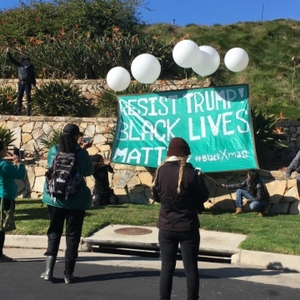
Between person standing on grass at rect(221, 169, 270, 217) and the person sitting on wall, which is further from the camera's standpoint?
the person sitting on wall

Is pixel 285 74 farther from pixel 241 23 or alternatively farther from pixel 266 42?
pixel 241 23

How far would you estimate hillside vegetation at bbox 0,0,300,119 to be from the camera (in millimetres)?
16656

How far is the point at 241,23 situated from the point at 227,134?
16183mm

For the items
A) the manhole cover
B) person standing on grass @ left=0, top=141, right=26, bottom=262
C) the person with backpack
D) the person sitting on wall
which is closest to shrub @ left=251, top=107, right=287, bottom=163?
the person sitting on wall

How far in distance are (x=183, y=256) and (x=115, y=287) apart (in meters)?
1.32

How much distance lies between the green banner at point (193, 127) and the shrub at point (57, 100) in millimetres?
3271

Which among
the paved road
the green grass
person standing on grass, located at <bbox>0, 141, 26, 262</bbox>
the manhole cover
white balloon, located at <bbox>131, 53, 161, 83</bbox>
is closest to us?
the paved road

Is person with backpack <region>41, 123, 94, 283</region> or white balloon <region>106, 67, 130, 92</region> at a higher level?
white balloon <region>106, 67, 130, 92</region>

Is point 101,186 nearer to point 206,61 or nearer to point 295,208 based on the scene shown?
point 206,61

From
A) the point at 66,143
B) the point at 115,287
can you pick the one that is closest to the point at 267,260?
the point at 115,287

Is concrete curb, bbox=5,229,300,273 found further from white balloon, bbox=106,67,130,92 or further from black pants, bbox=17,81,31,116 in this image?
black pants, bbox=17,81,31,116

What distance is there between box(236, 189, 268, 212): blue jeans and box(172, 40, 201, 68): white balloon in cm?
267

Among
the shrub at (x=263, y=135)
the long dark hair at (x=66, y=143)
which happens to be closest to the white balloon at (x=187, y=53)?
the shrub at (x=263, y=135)

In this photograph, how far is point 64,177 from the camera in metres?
5.66
